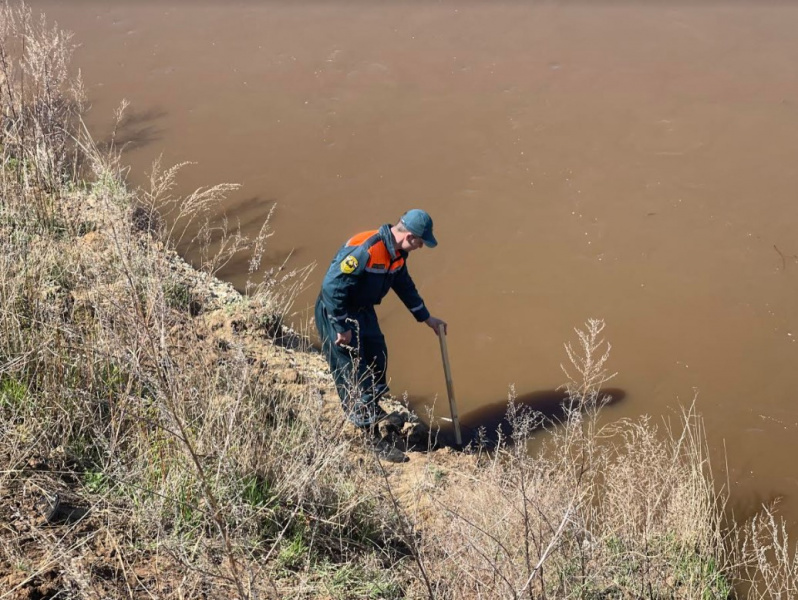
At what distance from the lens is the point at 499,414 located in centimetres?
560

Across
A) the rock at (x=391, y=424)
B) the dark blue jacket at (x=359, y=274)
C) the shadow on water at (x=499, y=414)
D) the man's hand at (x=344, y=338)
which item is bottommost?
the shadow on water at (x=499, y=414)

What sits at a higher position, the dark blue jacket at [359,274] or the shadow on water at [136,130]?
the shadow on water at [136,130]

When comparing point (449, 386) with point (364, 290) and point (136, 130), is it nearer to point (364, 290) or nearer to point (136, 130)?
point (364, 290)

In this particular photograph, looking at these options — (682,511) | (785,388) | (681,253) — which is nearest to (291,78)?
(681,253)

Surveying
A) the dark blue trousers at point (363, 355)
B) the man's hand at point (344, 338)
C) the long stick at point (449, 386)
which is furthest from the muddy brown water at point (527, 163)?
the man's hand at point (344, 338)

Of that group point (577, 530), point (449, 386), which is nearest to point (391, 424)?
point (449, 386)

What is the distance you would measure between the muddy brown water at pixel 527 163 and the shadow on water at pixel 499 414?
0.24ft

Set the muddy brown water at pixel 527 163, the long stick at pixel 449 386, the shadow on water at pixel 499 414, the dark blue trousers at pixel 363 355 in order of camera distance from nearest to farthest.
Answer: the dark blue trousers at pixel 363 355, the long stick at pixel 449 386, the shadow on water at pixel 499 414, the muddy brown water at pixel 527 163

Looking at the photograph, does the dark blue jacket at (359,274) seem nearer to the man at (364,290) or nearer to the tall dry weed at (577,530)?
the man at (364,290)

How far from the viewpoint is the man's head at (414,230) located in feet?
13.9

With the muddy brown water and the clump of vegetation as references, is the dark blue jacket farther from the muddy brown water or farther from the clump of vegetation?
the muddy brown water

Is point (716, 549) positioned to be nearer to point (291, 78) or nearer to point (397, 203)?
point (397, 203)

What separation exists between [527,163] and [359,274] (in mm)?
3937

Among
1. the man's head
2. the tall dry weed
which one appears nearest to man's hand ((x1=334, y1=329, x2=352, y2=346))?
the man's head
